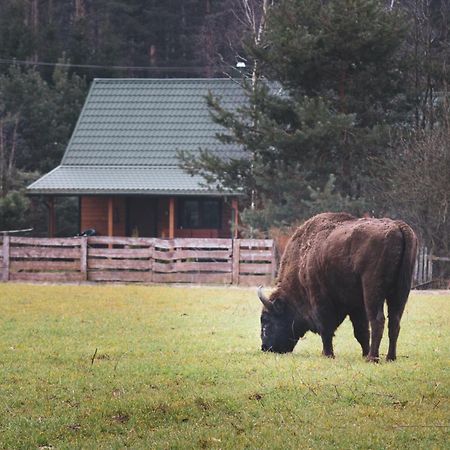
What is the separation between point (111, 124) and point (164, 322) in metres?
24.9

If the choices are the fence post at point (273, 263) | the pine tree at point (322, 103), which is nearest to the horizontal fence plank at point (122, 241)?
the fence post at point (273, 263)

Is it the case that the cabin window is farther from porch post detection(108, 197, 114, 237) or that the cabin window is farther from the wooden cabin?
porch post detection(108, 197, 114, 237)

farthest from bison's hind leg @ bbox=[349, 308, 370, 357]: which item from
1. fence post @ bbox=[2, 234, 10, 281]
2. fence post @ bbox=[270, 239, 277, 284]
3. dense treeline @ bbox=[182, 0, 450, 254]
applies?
fence post @ bbox=[2, 234, 10, 281]

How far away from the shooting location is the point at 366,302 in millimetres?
11602

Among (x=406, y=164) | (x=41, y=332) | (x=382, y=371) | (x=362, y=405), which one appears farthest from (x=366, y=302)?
(x=406, y=164)

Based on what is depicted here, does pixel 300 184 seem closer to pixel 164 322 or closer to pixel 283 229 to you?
pixel 283 229

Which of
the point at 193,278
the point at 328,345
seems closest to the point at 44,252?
the point at 193,278

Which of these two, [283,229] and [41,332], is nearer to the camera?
[41,332]

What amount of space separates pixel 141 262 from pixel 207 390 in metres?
17.1

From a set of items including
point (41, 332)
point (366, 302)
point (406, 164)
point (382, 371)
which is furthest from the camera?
point (406, 164)

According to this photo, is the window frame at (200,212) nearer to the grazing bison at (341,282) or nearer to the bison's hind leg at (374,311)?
the grazing bison at (341,282)

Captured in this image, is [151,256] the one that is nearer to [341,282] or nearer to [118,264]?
[118,264]

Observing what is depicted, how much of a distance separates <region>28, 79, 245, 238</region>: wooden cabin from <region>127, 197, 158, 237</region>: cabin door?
0.04m

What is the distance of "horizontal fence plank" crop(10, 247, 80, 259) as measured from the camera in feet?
87.9
